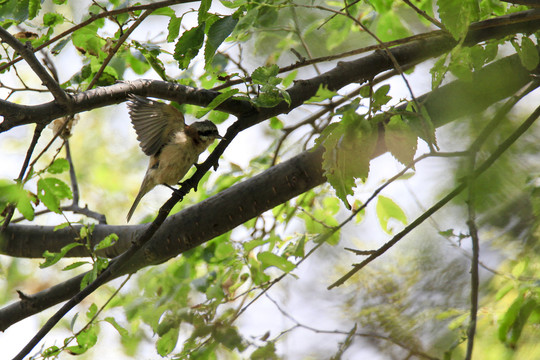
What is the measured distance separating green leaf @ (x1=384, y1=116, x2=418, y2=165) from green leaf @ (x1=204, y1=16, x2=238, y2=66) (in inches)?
28.3

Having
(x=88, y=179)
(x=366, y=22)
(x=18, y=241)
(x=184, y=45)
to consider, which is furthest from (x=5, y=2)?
(x=88, y=179)

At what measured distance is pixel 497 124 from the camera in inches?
53.8

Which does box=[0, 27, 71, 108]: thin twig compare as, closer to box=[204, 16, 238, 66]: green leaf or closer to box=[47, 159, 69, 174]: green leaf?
box=[204, 16, 238, 66]: green leaf

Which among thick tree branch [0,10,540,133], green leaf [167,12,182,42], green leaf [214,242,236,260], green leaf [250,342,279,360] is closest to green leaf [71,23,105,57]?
thick tree branch [0,10,540,133]

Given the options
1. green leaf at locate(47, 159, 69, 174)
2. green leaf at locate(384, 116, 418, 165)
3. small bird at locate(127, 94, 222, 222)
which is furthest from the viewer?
small bird at locate(127, 94, 222, 222)

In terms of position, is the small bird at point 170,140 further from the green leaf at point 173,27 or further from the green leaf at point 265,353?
the green leaf at point 265,353

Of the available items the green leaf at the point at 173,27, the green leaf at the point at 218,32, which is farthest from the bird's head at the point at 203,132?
the green leaf at the point at 218,32

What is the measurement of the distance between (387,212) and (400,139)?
156cm

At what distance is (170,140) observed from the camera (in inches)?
132

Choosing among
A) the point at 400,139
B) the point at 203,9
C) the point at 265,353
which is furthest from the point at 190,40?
the point at 265,353

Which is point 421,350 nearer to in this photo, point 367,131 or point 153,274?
point 367,131

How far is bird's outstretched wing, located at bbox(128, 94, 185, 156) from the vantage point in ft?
9.55

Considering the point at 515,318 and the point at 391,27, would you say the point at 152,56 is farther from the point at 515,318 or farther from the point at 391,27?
the point at 515,318

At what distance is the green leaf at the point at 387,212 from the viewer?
2.89m
